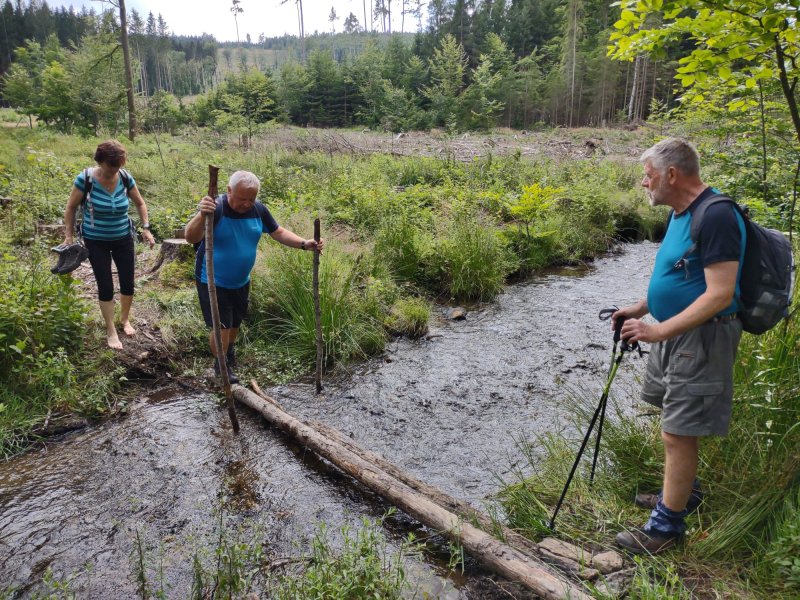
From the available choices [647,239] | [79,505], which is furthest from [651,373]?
[647,239]

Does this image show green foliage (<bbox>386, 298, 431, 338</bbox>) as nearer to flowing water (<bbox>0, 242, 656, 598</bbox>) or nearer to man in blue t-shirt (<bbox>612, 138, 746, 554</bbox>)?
flowing water (<bbox>0, 242, 656, 598</bbox>)

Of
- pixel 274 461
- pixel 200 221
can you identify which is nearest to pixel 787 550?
pixel 274 461

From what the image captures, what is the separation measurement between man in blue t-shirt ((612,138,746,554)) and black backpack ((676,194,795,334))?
0.04m

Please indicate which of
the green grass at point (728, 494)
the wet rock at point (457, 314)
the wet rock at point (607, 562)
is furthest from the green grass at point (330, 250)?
the wet rock at point (607, 562)

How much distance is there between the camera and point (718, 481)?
290 cm

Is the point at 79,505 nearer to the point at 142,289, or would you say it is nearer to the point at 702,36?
the point at 142,289

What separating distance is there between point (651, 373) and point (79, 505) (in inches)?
160

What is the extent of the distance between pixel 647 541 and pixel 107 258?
538 cm

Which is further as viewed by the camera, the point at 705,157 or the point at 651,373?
the point at 705,157

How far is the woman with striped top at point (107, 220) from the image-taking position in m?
4.79

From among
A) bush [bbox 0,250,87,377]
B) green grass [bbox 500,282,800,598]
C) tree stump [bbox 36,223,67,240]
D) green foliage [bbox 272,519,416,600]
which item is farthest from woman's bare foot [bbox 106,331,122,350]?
green grass [bbox 500,282,800,598]

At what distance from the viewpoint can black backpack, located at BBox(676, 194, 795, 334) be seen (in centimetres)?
226

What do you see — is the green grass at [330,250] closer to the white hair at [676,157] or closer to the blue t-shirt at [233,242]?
the blue t-shirt at [233,242]

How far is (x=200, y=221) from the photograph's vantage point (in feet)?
14.1
